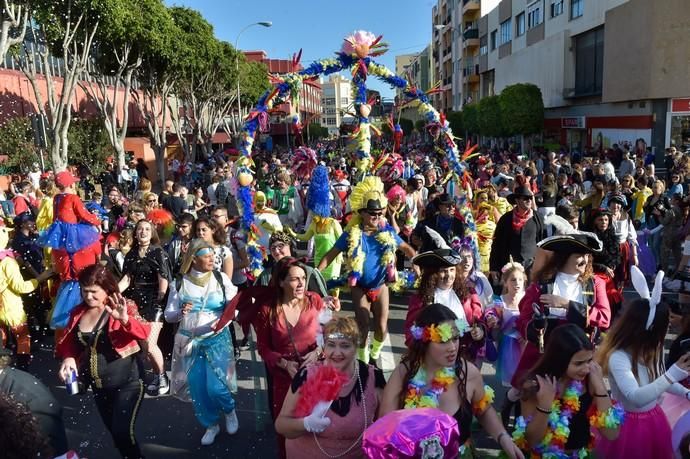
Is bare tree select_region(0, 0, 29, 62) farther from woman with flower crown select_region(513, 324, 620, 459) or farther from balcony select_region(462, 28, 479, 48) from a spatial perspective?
balcony select_region(462, 28, 479, 48)

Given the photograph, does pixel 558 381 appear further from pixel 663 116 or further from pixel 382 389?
pixel 663 116

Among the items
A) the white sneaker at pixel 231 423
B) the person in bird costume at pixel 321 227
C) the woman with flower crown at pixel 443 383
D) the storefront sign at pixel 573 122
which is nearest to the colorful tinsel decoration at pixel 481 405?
the woman with flower crown at pixel 443 383

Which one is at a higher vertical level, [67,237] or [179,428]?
[67,237]

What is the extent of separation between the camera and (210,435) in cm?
439

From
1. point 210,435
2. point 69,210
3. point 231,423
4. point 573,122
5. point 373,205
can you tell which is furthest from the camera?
point 573,122

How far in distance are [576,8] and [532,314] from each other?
31.9 m

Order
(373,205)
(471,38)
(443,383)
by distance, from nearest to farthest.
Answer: (443,383) < (373,205) < (471,38)

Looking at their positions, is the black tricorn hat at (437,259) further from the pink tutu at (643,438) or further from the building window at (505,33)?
the building window at (505,33)

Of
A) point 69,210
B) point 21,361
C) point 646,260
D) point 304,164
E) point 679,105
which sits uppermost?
point 679,105

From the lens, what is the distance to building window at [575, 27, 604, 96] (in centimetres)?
2853

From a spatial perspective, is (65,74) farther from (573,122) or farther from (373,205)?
(573,122)

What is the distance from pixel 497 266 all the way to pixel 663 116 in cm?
2069

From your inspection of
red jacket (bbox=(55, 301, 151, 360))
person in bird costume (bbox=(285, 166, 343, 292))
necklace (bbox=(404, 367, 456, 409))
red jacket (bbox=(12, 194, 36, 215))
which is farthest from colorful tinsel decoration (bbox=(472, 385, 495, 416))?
red jacket (bbox=(12, 194, 36, 215))

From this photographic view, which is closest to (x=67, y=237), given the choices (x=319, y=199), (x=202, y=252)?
(x=202, y=252)
